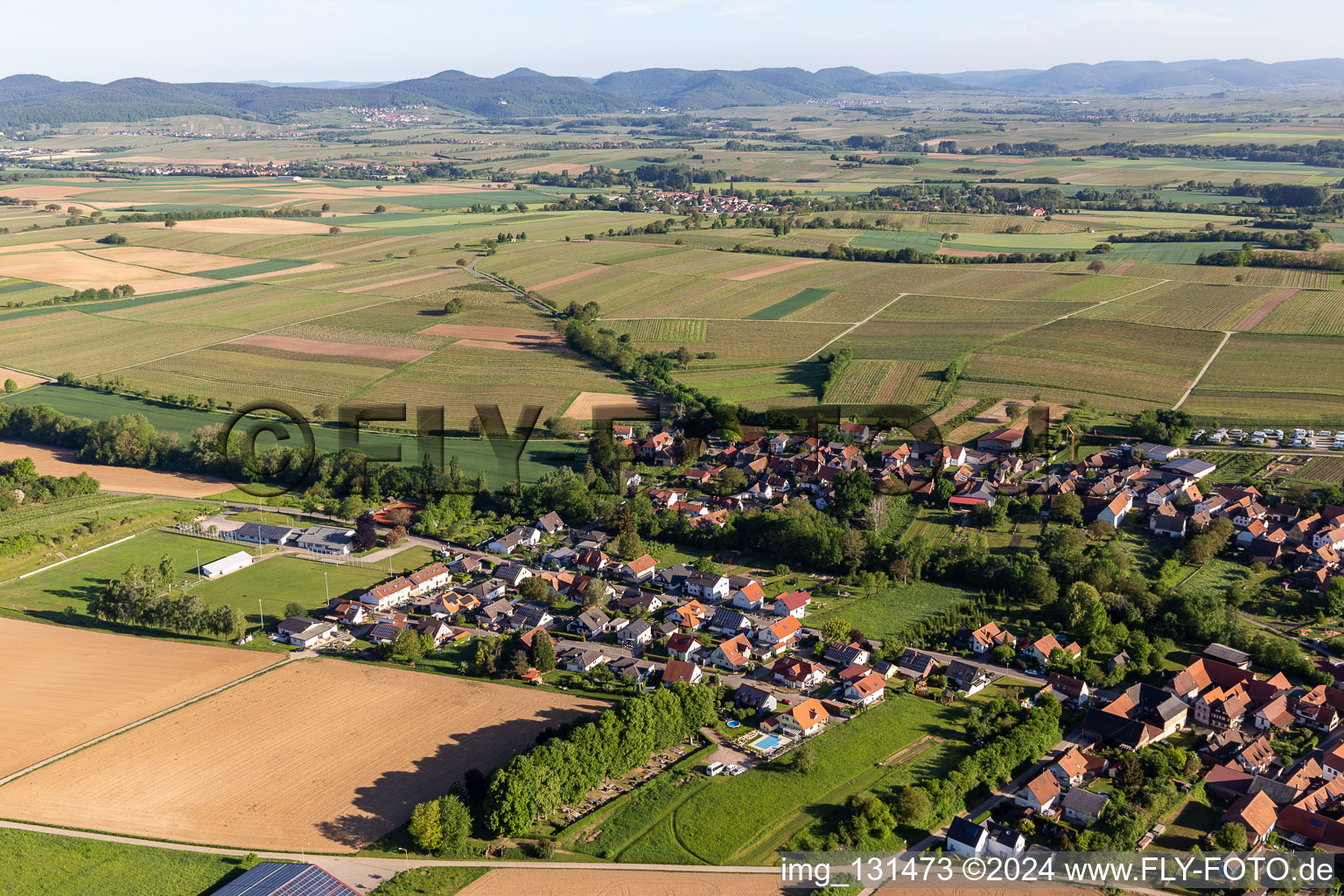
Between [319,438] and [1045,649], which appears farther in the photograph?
[319,438]

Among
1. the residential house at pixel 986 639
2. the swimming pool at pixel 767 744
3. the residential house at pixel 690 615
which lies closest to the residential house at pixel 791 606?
the residential house at pixel 690 615

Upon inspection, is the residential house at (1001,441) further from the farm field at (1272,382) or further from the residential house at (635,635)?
the residential house at (635,635)

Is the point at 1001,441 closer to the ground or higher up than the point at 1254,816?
higher up

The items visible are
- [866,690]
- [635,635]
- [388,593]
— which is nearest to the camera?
[866,690]

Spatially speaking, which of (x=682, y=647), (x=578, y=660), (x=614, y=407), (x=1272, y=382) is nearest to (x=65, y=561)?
(x=578, y=660)

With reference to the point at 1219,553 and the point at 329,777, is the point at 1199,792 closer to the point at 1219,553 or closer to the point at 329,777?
the point at 1219,553

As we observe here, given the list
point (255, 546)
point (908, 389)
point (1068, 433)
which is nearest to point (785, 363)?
point (908, 389)

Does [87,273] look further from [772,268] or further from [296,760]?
[296,760]
